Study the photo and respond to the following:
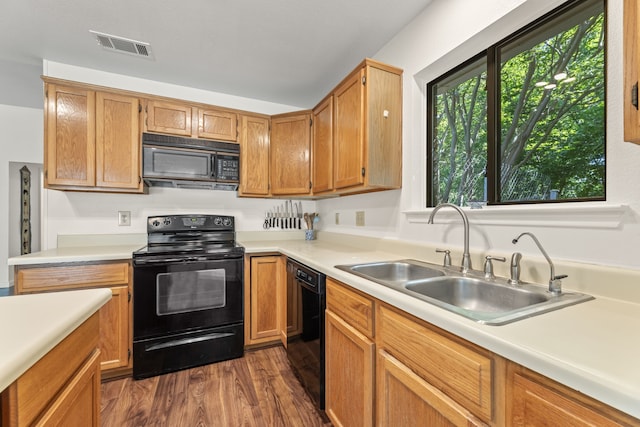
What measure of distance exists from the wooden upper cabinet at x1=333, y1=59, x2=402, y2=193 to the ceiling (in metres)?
0.34

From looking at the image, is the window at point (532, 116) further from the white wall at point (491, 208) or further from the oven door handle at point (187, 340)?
the oven door handle at point (187, 340)

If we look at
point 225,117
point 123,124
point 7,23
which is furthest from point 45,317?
point 7,23

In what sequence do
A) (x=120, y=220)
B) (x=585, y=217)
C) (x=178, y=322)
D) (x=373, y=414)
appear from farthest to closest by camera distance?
(x=120, y=220) < (x=178, y=322) < (x=373, y=414) < (x=585, y=217)

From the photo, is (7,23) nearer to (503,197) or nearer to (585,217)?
(503,197)

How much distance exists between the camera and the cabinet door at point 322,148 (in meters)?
2.30

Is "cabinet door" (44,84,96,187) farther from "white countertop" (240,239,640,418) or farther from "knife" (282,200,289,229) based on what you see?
"white countertop" (240,239,640,418)

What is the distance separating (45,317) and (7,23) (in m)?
2.40

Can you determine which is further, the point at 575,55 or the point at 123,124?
the point at 123,124

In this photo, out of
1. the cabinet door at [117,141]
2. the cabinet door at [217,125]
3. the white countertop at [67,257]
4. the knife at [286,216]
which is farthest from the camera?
the knife at [286,216]

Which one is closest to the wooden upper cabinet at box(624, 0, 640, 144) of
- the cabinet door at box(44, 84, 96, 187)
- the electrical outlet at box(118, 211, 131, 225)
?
the cabinet door at box(44, 84, 96, 187)

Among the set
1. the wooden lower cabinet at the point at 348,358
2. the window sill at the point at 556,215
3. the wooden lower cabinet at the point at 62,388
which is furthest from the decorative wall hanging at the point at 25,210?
the window sill at the point at 556,215

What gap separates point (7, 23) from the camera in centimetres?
186

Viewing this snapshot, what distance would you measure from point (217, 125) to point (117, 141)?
800 mm

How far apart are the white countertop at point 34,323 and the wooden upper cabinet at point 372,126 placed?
1.52 m
